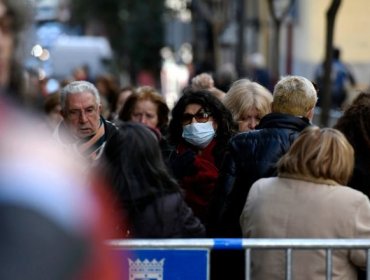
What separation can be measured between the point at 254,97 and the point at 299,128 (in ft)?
4.90

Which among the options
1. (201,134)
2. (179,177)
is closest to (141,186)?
(179,177)

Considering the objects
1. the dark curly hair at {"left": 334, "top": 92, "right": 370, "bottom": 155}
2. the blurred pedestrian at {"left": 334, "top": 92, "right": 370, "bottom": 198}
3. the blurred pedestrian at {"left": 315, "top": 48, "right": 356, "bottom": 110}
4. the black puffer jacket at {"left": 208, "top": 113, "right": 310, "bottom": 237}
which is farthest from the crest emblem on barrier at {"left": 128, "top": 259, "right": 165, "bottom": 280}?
the blurred pedestrian at {"left": 315, "top": 48, "right": 356, "bottom": 110}

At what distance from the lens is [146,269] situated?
5.32 m

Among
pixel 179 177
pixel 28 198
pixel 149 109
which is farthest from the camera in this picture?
pixel 149 109

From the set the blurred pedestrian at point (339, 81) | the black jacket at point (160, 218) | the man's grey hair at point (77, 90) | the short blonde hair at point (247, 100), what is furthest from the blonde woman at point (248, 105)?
the blurred pedestrian at point (339, 81)

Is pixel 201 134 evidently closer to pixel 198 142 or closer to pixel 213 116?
pixel 198 142

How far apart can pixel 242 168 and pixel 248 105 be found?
160 cm

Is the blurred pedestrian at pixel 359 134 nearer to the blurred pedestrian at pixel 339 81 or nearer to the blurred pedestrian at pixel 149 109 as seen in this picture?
the blurred pedestrian at pixel 149 109

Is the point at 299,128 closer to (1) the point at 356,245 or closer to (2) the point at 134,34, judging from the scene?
(1) the point at 356,245

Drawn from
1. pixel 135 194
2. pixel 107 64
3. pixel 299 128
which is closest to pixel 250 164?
pixel 299 128

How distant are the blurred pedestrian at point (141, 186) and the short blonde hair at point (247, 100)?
3112 mm

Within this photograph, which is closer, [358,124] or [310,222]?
[310,222]

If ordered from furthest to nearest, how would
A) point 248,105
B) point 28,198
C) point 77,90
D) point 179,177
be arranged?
1. point 248,105
2. point 77,90
3. point 179,177
4. point 28,198

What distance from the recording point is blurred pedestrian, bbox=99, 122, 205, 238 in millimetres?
5492
